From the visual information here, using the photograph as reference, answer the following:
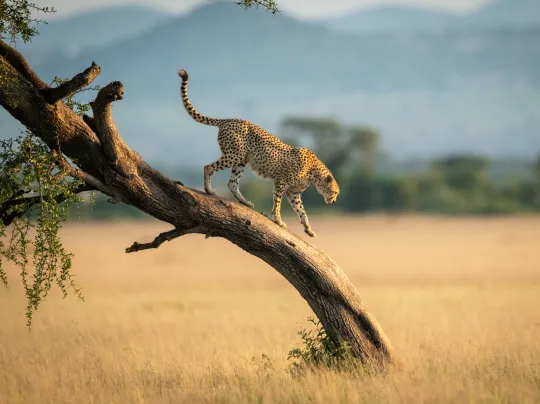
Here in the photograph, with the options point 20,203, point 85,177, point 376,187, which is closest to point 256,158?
point 85,177

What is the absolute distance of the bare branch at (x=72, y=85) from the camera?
26.1 ft

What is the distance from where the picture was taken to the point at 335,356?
30.1 ft

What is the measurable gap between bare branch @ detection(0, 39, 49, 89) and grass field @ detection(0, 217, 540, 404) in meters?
3.36

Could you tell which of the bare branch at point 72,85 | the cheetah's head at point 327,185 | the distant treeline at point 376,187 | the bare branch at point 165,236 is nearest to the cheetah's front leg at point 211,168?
the bare branch at point 165,236

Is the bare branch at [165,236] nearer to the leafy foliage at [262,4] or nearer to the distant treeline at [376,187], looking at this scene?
the leafy foliage at [262,4]

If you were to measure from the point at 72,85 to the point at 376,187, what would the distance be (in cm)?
5836

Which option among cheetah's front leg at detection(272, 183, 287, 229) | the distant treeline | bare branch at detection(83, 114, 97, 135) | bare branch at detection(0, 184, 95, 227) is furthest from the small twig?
the distant treeline

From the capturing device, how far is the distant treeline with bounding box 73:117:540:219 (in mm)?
61197

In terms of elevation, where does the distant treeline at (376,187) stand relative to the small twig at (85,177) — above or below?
above

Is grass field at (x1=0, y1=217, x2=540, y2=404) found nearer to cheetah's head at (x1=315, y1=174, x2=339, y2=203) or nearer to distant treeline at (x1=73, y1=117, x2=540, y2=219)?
cheetah's head at (x1=315, y1=174, x2=339, y2=203)

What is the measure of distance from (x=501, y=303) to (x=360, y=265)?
14.8 m

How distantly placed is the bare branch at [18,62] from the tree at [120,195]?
1 centimetres

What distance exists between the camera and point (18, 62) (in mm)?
8555

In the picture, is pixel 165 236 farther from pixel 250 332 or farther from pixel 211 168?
pixel 250 332
